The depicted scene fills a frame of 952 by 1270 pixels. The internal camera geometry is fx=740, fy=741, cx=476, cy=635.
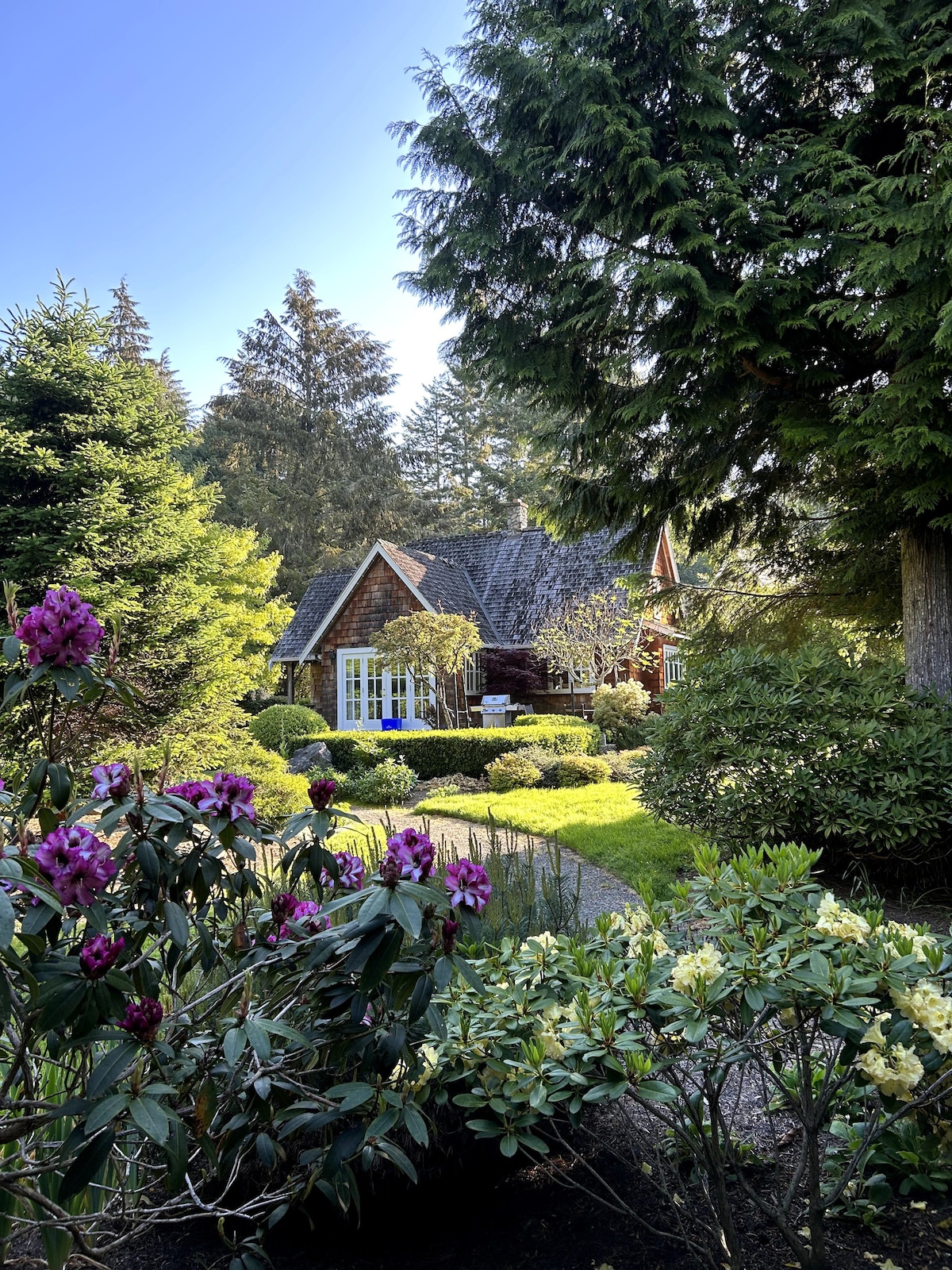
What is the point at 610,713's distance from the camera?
15891mm

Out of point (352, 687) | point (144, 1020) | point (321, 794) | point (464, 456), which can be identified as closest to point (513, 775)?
point (352, 687)

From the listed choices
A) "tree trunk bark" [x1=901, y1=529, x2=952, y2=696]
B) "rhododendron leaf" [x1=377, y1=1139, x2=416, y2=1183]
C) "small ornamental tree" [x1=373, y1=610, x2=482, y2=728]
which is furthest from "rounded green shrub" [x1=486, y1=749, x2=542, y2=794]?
"rhododendron leaf" [x1=377, y1=1139, x2=416, y2=1183]

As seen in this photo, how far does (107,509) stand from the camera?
7.60 m

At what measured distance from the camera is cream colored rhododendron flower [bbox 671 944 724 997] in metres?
1.60

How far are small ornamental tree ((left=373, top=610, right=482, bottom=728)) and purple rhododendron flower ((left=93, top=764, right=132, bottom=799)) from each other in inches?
522

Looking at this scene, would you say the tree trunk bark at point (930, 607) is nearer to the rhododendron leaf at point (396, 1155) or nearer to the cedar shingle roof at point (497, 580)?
the rhododendron leaf at point (396, 1155)

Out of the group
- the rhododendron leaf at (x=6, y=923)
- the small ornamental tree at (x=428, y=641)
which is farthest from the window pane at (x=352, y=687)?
the rhododendron leaf at (x=6, y=923)

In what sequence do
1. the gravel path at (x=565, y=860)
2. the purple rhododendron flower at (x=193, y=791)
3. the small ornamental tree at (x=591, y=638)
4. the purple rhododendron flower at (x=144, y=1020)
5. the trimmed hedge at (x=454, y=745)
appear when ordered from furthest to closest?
the small ornamental tree at (x=591, y=638) → the trimmed hedge at (x=454, y=745) → the gravel path at (x=565, y=860) → the purple rhododendron flower at (x=193, y=791) → the purple rhododendron flower at (x=144, y=1020)

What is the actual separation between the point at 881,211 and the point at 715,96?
1.52m

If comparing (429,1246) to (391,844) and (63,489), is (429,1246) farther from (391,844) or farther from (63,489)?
(63,489)

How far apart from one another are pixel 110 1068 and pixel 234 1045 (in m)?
0.20

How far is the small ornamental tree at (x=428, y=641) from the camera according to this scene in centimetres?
1508

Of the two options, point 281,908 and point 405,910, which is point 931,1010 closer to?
point 405,910

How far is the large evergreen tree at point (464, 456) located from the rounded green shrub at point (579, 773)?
22.9 meters
